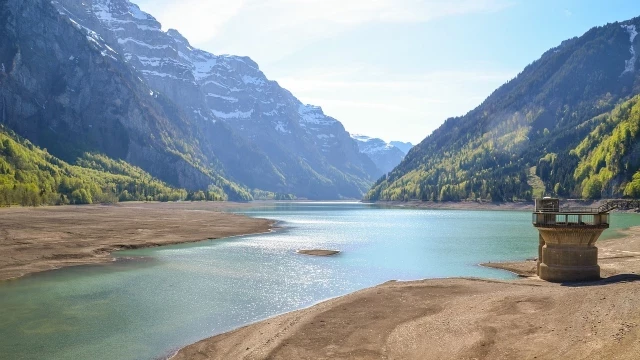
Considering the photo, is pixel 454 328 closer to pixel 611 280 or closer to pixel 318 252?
pixel 611 280

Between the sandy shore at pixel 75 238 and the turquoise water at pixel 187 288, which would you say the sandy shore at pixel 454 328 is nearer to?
the turquoise water at pixel 187 288

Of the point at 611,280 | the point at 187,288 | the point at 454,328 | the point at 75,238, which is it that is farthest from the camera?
the point at 75,238

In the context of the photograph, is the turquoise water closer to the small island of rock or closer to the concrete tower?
the small island of rock

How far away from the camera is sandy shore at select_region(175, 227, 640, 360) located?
25.7 m

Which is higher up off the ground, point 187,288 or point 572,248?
point 572,248

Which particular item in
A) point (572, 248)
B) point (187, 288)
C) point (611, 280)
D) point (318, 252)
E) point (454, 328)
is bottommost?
point (187, 288)

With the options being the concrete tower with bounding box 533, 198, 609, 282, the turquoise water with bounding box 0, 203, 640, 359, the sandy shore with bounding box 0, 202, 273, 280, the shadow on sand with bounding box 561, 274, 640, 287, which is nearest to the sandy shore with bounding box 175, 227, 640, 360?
the shadow on sand with bounding box 561, 274, 640, 287

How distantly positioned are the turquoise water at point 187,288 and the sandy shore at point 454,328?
6034mm

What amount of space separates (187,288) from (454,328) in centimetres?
3128

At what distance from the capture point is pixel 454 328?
102ft

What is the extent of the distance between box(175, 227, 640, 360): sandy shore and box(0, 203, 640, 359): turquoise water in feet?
19.8

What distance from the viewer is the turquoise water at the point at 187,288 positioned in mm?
35156

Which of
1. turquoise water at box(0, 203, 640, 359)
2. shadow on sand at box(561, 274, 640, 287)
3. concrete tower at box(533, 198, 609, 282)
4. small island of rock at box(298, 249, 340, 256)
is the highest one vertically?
concrete tower at box(533, 198, 609, 282)

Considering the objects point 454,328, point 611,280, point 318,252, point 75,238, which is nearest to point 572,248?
point 611,280
